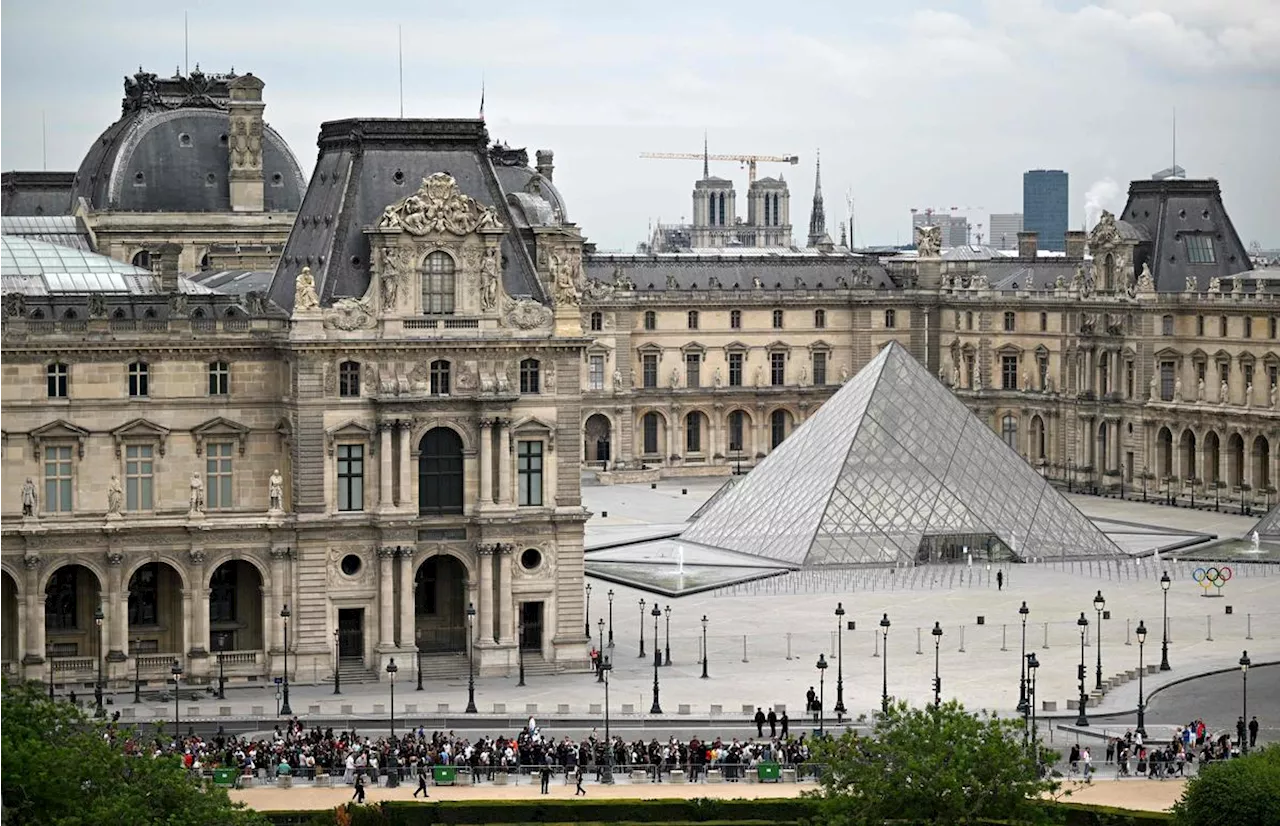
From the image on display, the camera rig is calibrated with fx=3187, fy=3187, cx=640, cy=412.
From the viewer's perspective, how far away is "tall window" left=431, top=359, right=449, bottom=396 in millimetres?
87375

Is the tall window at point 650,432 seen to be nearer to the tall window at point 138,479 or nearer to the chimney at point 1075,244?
the chimney at point 1075,244

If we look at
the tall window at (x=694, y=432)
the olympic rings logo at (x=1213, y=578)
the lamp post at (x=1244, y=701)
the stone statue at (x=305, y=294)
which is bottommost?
the lamp post at (x=1244, y=701)

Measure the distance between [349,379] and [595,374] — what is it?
70.2m

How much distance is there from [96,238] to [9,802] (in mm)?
62868

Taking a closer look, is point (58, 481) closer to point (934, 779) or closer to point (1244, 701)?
point (1244, 701)

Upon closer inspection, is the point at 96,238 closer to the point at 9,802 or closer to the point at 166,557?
the point at 166,557

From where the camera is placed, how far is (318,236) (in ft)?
290

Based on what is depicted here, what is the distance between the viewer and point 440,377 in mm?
87500

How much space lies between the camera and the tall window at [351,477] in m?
87.1

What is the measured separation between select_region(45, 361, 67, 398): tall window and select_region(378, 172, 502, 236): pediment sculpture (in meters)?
9.39

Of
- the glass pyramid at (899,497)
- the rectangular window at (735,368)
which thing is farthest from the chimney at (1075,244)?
the glass pyramid at (899,497)

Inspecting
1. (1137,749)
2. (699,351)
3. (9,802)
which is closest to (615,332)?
(699,351)

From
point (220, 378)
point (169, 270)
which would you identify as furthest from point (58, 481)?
point (169, 270)

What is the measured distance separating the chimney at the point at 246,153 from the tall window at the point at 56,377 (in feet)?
118
